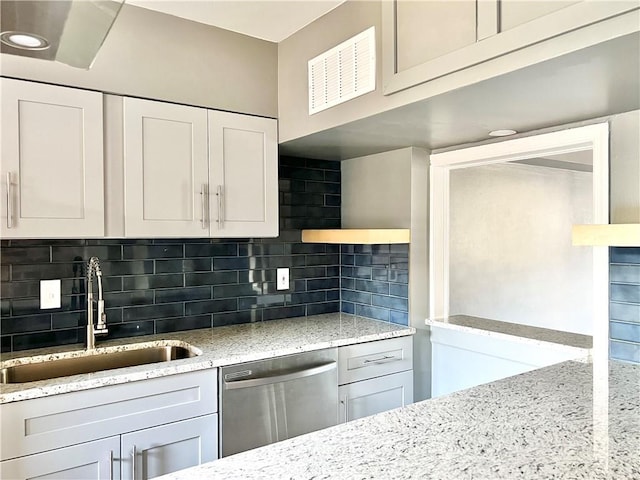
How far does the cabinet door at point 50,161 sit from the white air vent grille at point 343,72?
940 mm

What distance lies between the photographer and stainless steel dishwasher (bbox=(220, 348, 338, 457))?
80.0 inches

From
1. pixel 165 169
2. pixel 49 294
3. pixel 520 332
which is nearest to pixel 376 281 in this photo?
pixel 520 332

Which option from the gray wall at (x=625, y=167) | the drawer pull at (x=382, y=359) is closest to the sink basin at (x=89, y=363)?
the drawer pull at (x=382, y=359)

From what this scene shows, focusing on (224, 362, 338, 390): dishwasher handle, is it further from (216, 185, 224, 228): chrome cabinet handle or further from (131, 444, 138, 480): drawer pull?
(216, 185, 224, 228): chrome cabinet handle

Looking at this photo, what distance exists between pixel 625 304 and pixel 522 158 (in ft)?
2.84

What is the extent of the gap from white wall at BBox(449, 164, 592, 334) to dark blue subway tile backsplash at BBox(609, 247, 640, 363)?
1.87 meters

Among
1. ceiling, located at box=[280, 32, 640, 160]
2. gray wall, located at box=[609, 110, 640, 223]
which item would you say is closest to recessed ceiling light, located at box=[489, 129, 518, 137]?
ceiling, located at box=[280, 32, 640, 160]

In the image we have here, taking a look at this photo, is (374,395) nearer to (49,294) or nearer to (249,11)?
(49,294)

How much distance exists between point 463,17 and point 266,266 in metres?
1.76

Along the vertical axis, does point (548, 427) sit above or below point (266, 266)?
below

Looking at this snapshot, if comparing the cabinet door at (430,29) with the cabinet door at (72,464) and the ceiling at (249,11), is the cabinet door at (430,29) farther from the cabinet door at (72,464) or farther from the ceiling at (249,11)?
the cabinet door at (72,464)

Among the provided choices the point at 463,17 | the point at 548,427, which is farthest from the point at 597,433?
the point at 463,17

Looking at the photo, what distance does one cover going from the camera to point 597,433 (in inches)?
46.7

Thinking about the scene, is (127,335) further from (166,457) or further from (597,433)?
(597,433)
